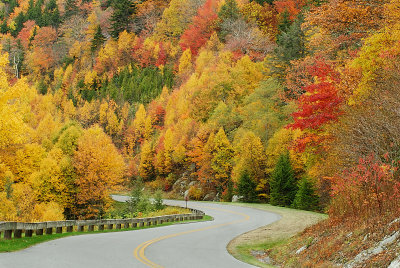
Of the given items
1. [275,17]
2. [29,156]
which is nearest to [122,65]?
[275,17]

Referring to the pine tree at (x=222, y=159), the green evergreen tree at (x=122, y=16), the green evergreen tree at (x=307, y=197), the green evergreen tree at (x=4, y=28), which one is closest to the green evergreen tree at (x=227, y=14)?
the pine tree at (x=222, y=159)

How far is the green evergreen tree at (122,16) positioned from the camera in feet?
420

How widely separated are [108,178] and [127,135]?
49025mm

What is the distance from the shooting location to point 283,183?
44000 mm

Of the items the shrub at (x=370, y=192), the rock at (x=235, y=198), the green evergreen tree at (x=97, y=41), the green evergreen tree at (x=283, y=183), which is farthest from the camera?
the green evergreen tree at (x=97, y=41)

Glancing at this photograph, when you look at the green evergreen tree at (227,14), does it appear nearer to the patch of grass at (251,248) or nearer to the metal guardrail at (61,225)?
the metal guardrail at (61,225)

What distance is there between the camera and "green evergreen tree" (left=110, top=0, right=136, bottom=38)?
128 meters

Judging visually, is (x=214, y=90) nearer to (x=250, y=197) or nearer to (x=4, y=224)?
(x=250, y=197)

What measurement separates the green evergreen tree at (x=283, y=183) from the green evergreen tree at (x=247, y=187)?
16.9 ft

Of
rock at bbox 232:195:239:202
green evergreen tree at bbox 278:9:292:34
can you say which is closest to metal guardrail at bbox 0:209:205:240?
rock at bbox 232:195:239:202

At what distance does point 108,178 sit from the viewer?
142 feet

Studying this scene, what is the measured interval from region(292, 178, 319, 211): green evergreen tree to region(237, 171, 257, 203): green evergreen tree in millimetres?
10674

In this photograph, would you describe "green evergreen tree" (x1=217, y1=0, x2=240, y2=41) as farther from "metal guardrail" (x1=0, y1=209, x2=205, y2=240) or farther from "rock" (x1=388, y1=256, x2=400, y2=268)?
"rock" (x1=388, y1=256, x2=400, y2=268)

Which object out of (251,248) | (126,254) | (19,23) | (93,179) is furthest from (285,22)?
(19,23)
